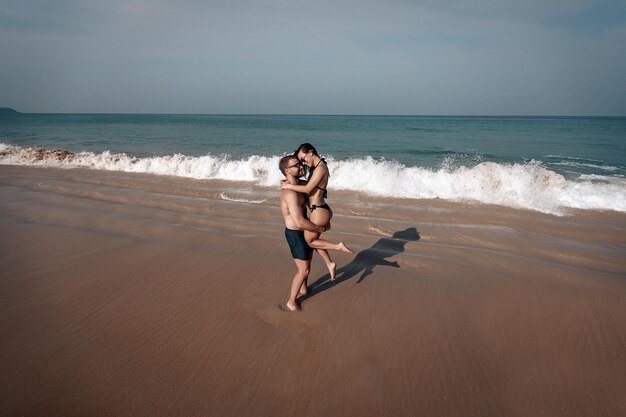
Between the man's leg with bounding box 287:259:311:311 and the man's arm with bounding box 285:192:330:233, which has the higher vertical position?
the man's arm with bounding box 285:192:330:233

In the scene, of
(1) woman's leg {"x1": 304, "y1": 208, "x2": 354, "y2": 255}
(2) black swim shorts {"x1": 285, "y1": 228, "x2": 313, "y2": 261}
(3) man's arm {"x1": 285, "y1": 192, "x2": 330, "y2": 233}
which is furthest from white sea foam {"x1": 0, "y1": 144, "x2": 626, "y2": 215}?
(3) man's arm {"x1": 285, "y1": 192, "x2": 330, "y2": 233}

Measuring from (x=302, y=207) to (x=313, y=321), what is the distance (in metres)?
1.27

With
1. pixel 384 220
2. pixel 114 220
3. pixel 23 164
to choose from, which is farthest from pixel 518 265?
pixel 23 164

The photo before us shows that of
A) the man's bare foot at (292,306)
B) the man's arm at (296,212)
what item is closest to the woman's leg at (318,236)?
the man's arm at (296,212)

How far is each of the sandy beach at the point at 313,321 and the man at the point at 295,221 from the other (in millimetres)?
431

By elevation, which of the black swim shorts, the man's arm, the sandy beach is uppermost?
the man's arm

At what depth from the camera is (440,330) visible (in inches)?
148

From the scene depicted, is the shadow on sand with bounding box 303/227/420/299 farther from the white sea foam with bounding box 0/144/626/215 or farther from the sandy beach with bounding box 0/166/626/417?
the white sea foam with bounding box 0/144/626/215

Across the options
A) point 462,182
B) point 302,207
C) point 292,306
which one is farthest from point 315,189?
point 462,182

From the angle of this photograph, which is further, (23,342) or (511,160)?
(511,160)

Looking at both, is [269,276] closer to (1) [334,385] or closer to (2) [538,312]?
(1) [334,385]

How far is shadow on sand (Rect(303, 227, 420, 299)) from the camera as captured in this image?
4.75m

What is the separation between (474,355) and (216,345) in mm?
2529

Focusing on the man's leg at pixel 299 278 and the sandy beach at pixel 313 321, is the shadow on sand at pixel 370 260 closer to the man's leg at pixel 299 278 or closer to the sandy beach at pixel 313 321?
the sandy beach at pixel 313 321
